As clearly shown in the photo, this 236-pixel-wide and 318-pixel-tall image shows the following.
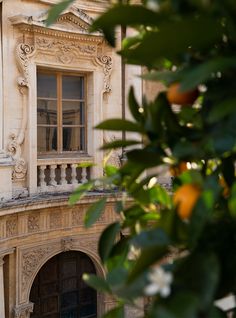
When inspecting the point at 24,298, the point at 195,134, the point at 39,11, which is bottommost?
the point at 24,298

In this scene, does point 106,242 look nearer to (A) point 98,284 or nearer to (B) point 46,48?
(A) point 98,284

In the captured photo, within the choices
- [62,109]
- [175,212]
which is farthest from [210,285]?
[62,109]

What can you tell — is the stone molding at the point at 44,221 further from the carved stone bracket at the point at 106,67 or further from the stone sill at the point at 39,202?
the carved stone bracket at the point at 106,67

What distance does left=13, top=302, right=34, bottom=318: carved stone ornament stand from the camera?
600 cm

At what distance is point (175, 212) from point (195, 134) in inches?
7.9

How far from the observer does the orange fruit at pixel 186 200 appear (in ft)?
2.93

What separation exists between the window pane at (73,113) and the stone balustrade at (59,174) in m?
0.56

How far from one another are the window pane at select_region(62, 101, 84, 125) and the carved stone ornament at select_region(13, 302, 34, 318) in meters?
2.47

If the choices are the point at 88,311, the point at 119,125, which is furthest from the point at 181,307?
the point at 88,311

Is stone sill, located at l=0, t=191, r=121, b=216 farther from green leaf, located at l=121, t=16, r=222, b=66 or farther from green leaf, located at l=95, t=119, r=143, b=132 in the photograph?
green leaf, located at l=121, t=16, r=222, b=66

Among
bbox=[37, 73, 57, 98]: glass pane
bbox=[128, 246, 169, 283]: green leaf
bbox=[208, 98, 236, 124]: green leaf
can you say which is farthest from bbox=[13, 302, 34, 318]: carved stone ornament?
bbox=[208, 98, 236, 124]: green leaf

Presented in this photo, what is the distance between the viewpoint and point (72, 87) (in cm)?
669

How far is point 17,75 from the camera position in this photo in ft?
19.2

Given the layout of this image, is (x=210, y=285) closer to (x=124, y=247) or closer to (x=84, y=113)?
(x=124, y=247)
